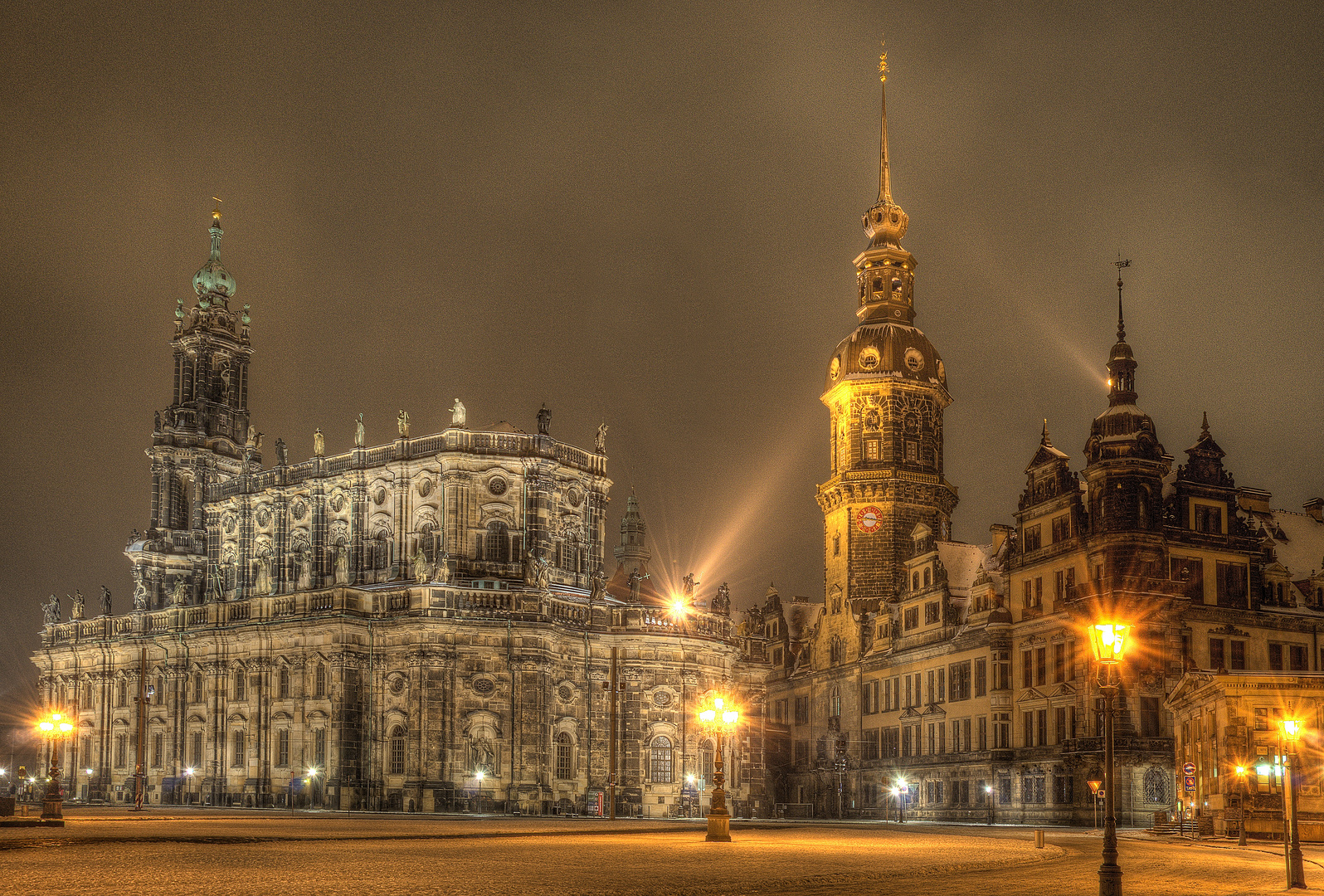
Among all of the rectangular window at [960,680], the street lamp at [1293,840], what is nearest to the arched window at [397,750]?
the rectangular window at [960,680]

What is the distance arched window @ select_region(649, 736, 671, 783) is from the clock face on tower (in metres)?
20.9

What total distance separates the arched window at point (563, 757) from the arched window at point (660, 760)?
4175 mm

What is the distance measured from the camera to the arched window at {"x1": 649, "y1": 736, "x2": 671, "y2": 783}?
253 feet

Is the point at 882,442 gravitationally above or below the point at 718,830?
above

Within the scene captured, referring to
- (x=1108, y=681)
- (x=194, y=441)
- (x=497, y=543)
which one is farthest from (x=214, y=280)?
(x=1108, y=681)

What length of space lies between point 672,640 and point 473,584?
1107 cm

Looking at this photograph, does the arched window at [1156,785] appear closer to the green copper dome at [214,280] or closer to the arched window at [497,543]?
the arched window at [497,543]

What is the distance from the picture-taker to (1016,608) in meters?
74.3

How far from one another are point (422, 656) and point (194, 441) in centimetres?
3262

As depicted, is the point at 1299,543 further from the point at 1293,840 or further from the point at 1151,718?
the point at 1293,840

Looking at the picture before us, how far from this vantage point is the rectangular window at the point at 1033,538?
238ft

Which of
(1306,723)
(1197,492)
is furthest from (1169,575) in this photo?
(1306,723)

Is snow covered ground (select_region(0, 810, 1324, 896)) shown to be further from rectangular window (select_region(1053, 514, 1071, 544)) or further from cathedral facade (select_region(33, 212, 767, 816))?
cathedral facade (select_region(33, 212, 767, 816))

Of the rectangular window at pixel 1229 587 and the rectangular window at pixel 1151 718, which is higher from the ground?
the rectangular window at pixel 1229 587
